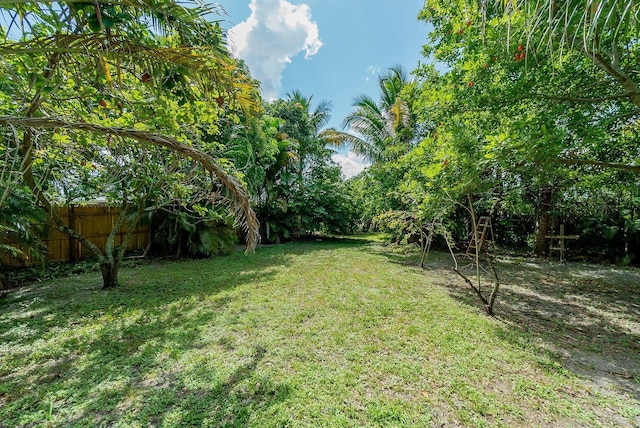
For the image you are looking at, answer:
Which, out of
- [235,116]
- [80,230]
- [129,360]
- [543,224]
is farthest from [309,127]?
[129,360]

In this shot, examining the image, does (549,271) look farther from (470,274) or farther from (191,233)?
(191,233)

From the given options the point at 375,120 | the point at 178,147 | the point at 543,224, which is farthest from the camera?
the point at 375,120

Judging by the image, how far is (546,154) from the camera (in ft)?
10.8

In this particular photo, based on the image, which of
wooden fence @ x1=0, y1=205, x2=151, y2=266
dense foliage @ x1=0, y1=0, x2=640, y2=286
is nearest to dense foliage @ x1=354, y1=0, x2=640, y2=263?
dense foliage @ x1=0, y1=0, x2=640, y2=286

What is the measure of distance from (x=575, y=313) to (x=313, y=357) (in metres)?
4.43

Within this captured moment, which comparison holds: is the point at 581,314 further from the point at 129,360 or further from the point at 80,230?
the point at 80,230

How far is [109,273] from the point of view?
17.4 ft

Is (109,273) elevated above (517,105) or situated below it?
below

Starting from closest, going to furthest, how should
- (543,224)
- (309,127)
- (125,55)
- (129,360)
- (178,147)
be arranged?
(125,55)
(178,147)
(129,360)
(543,224)
(309,127)

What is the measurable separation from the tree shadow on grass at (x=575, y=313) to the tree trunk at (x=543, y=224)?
203cm

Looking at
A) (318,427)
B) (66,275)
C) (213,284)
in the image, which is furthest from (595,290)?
(66,275)

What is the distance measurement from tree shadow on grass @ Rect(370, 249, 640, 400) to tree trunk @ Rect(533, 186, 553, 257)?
203 cm

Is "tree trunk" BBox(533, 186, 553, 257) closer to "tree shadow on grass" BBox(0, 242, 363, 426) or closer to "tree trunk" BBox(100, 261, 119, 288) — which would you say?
"tree shadow on grass" BBox(0, 242, 363, 426)

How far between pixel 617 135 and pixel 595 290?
3.24m
